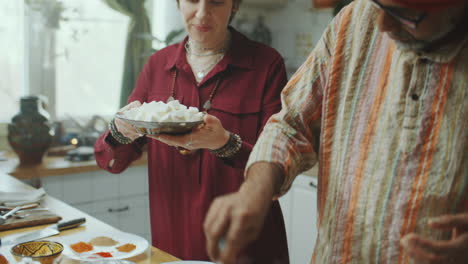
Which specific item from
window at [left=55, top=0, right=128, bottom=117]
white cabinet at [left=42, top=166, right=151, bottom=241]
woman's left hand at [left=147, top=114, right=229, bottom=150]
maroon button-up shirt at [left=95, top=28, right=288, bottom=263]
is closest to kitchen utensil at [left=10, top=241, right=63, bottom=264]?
woman's left hand at [left=147, top=114, right=229, bottom=150]

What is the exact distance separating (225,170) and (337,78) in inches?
26.7

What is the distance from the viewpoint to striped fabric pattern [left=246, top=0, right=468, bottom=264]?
749 millimetres

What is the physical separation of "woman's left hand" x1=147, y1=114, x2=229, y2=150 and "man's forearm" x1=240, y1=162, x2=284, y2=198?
56 cm

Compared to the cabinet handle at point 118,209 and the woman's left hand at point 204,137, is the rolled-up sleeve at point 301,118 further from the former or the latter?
the cabinet handle at point 118,209

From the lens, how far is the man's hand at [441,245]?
0.64 m

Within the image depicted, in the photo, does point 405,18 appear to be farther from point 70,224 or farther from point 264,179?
point 70,224

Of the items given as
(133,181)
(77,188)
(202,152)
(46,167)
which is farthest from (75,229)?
(133,181)

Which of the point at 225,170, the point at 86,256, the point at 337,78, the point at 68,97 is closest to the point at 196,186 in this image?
the point at 225,170

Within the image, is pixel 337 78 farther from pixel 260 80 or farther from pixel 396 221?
pixel 260 80

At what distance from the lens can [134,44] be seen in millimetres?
3229

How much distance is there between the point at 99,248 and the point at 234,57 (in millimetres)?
682

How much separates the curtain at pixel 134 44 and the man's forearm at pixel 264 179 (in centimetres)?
262

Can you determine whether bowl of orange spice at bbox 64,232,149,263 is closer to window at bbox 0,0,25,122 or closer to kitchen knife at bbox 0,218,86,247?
kitchen knife at bbox 0,218,86,247

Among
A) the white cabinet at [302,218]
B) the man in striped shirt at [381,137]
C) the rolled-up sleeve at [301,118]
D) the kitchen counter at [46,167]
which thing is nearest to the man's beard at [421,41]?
the man in striped shirt at [381,137]
